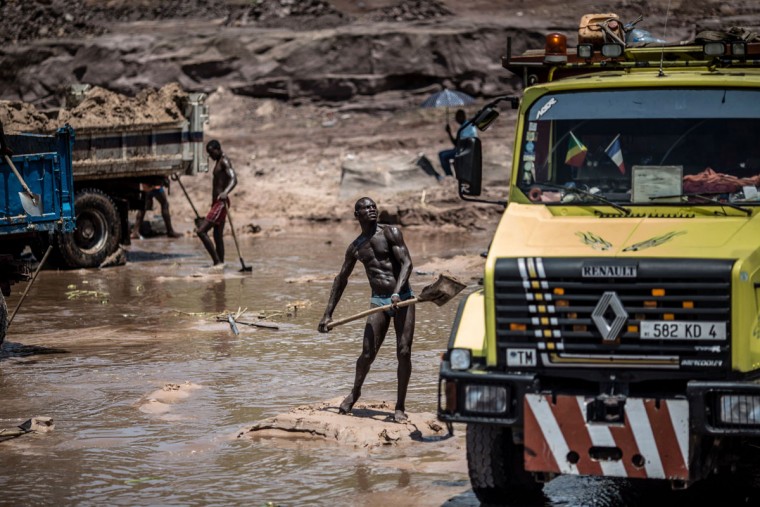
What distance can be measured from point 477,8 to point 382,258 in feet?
92.9

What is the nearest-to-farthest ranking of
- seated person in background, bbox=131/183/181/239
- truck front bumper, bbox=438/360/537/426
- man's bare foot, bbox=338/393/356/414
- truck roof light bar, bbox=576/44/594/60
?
truck front bumper, bbox=438/360/537/426 → truck roof light bar, bbox=576/44/594/60 → man's bare foot, bbox=338/393/356/414 → seated person in background, bbox=131/183/181/239

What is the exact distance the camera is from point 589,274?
6516 mm

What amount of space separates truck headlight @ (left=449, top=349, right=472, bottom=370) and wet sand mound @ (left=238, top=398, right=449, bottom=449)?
2.13 m

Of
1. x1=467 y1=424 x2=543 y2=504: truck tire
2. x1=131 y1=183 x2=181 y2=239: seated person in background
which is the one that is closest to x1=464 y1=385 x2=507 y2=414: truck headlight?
x1=467 y1=424 x2=543 y2=504: truck tire

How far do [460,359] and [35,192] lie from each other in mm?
10215

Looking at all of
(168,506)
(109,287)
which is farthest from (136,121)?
(168,506)

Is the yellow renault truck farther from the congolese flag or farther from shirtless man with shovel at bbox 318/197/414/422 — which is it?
shirtless man with shovel at bbox 318/197/414/422

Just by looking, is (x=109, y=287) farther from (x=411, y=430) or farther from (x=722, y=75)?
(x=722, y=75)

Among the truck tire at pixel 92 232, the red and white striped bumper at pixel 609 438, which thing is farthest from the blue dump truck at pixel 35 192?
the red and white striped bumper at pixel 609 438

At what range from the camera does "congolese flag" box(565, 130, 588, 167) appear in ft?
A: 25.4

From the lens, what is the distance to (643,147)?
25.1 ft

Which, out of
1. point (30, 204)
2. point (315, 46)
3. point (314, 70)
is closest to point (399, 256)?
point (30, 204)

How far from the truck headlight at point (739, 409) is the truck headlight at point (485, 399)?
1154mm

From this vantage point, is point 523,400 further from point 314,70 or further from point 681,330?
point 314,70
